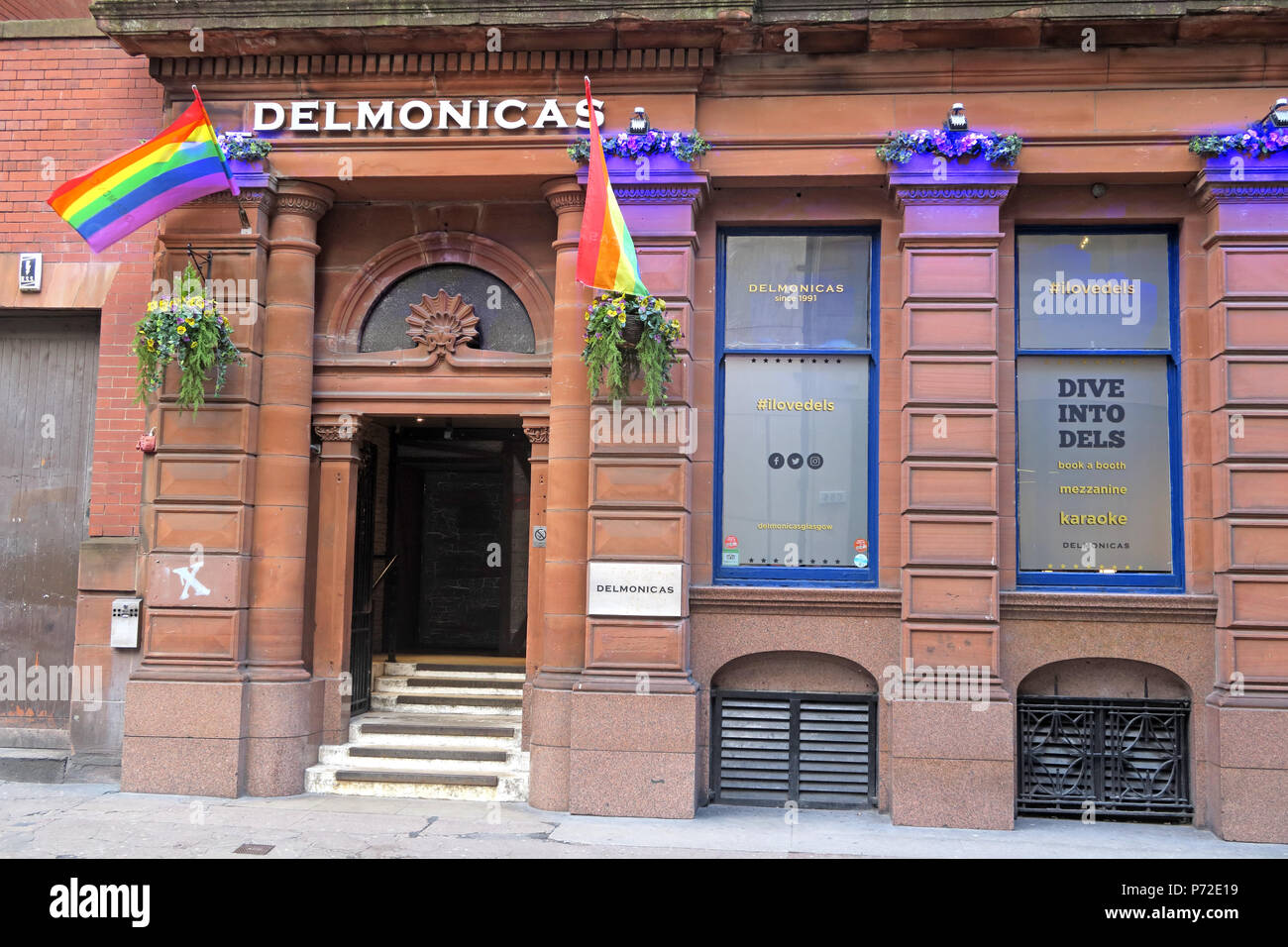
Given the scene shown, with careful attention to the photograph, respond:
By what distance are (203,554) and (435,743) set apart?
2.76 metres

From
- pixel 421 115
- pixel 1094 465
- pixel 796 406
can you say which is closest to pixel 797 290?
pixel 796 406

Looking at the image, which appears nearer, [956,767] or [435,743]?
[956,767]

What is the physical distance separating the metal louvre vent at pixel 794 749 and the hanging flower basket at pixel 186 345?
5362 millimetres

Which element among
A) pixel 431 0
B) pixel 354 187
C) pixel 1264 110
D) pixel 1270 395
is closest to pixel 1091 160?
pixel 1264 110

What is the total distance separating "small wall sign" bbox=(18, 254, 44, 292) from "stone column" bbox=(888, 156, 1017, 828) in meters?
A: 8.20

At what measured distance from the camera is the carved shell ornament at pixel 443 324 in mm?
10797

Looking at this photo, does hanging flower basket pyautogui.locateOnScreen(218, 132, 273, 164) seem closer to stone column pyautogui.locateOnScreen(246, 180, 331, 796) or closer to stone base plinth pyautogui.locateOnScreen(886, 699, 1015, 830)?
stone column pyautogui.locateOnScreen(246, 180, 331, 796)

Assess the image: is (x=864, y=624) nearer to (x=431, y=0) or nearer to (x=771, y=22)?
(x=771, y=22)

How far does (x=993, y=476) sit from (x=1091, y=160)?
2.94 metres

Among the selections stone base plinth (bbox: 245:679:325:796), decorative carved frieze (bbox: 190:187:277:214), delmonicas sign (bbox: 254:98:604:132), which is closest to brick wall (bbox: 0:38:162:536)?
decorative carved frieze (bbox: 190:187:277:214)

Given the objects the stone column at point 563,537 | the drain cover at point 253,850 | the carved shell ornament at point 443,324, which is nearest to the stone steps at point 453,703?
the stone column at point 563,537

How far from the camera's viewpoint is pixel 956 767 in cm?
947

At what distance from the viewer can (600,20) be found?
9867 mm

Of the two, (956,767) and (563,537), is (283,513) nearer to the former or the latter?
(563,537)
